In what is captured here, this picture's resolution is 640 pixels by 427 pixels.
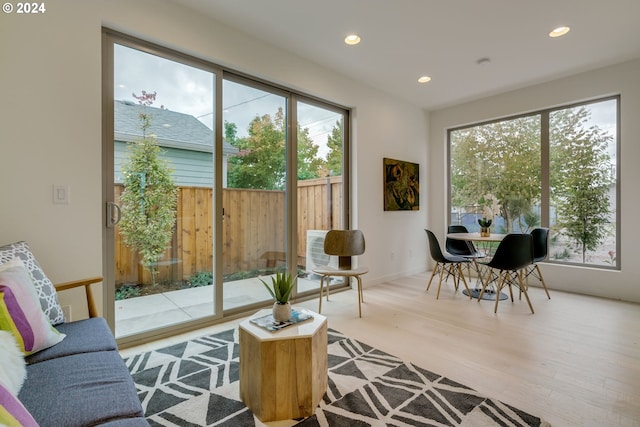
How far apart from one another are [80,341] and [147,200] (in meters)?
1.29

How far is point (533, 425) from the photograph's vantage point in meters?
1.50

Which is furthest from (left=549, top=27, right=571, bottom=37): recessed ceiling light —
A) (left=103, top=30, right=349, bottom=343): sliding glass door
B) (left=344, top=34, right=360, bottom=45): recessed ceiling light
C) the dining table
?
(left=103, top=30, right=349, bottom=343): sliding glass door

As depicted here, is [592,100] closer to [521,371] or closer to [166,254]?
[521,371]

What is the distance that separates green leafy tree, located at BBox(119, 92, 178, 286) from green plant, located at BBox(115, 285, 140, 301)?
14 centimetres

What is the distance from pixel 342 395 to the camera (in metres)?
1.74

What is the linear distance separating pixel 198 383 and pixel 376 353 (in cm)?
123

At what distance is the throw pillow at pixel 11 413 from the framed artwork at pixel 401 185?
4055 millimetres

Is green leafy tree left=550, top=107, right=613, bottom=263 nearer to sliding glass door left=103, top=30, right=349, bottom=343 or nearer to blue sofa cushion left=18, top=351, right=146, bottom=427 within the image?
sliding glass door left=103, top=30, right=349, bottom=343

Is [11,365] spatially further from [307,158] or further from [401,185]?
[401,185]

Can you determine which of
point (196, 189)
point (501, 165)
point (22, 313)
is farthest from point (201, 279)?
point (501, 165)

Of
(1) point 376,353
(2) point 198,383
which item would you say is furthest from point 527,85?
(2) point 198,383

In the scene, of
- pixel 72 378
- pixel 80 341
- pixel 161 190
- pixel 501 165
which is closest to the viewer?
pixel 72 378

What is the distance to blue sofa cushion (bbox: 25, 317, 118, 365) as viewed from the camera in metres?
1.33

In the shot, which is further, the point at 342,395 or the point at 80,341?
the point at 342,395
